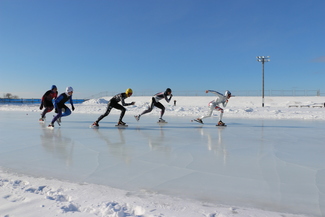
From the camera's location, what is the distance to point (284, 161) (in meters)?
3.03

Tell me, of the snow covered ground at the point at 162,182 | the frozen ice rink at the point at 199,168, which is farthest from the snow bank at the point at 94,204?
the frozen ice rink at the point at 199,168

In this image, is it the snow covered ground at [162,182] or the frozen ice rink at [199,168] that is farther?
the frozen ice rink at [199,168]

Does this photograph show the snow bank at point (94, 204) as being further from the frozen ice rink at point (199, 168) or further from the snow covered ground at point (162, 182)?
the frozen ice rink at point (199, 168)

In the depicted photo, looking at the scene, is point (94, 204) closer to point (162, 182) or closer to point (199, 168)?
point (162, 182)

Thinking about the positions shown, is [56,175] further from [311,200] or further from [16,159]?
[311,200]

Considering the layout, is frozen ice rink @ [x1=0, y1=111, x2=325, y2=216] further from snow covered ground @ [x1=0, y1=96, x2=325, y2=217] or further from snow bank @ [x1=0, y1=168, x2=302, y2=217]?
snow bank @ [x1=0, y1=168, x2=302, y2=217]

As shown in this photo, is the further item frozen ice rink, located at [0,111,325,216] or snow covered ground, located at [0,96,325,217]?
frozen ice rink, located at [0,111,325,216]

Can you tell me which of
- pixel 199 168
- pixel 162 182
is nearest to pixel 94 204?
pixel 162 182

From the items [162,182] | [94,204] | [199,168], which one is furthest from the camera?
[199,168]

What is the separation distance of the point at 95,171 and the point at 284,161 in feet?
7.43

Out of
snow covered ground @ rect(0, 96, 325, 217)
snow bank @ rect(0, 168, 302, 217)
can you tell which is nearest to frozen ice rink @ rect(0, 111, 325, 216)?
snow covered ground @ rect(0, 96, 325, 217)

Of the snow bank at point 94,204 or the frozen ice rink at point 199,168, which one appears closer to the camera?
the snow bank at point 94,204

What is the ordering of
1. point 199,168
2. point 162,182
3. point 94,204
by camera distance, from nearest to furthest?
point 94,204 → point 162,182 → point 199,168

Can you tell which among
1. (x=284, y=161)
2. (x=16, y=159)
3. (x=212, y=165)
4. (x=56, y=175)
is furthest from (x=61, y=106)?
(x=284, y=161)
